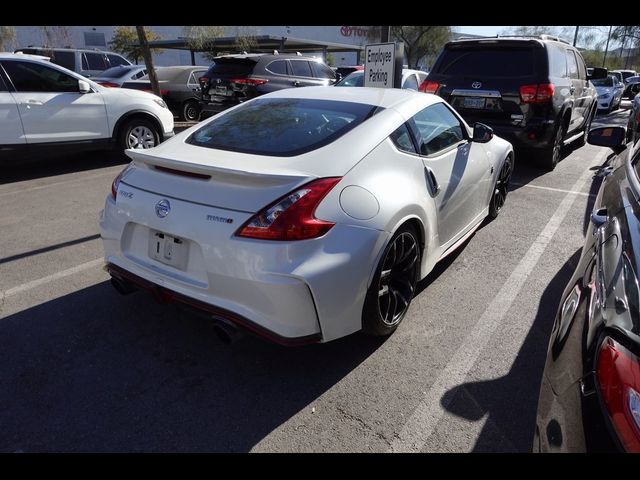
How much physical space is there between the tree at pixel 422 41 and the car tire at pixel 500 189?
41.6m

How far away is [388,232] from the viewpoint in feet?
8.86

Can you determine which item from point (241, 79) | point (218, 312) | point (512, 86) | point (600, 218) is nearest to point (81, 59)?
point (241, 79)

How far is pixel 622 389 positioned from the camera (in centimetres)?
124

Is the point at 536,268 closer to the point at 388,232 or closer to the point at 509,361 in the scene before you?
the point at 509,361

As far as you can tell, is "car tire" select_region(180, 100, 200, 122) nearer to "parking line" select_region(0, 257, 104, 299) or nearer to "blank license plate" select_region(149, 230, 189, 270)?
"parking line" select_region(0, 257, 104, 299)

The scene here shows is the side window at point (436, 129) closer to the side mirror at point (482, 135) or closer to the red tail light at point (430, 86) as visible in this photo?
the side mirror at point (482, 135)

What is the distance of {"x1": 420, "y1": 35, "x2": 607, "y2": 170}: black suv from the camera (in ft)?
21.6

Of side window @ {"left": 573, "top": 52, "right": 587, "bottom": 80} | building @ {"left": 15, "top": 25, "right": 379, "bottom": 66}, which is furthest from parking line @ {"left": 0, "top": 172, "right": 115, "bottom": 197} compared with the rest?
building @ {"left": 15, "top": 25, "right": 379, "bottom": 66}

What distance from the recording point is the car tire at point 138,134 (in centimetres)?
783

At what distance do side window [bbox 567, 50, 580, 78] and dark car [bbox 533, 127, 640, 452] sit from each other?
6747 mm

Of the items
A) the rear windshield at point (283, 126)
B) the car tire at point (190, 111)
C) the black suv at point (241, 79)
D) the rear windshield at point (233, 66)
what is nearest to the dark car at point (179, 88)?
the car tire at point (190, 111)

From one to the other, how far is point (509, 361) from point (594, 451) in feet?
5.53

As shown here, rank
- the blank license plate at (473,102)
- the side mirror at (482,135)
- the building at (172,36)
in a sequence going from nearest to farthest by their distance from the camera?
the side mirror at (482,135)
the blank license plate at (473,102)
the building at (172,36)
